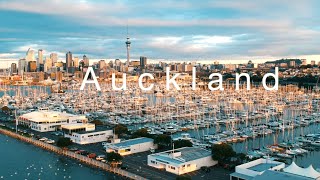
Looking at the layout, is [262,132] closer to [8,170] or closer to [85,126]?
A: [85,126]

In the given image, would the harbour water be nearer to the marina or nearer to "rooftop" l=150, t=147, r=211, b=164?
"rooftop" l=150, t=147, r=211, b=164

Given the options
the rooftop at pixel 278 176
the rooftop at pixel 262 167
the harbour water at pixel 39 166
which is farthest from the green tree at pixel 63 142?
the rooftop at pixel 278 176

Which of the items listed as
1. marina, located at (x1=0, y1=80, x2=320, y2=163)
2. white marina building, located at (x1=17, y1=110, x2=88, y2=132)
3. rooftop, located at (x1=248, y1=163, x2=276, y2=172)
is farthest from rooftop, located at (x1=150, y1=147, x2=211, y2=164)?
white marina building, located at (x1=17, y1=110, x2=88, y2=132)

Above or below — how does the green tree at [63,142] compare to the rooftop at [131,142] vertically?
below

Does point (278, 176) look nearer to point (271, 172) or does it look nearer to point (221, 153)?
point (271, 172)

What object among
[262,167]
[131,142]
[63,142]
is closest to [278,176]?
[262,167]

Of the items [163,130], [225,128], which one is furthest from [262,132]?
[163,130]

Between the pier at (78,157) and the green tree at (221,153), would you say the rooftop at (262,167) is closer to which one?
the green tree at (221,153)
